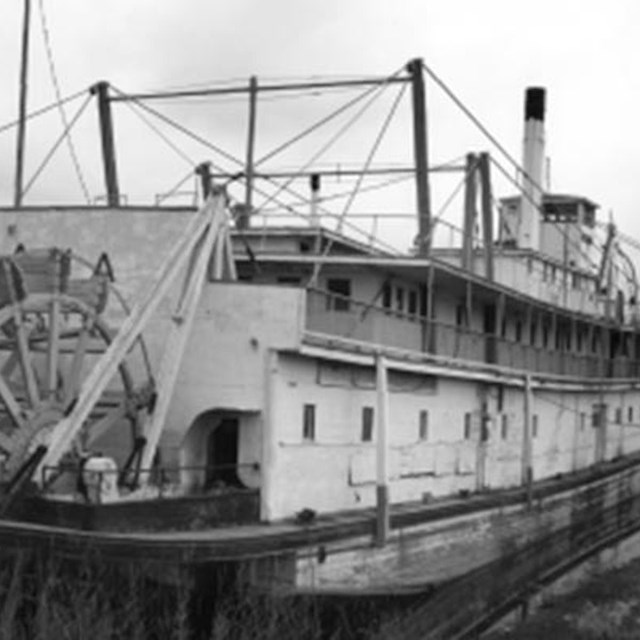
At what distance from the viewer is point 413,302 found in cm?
2203

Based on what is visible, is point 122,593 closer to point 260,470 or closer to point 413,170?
point 260,470

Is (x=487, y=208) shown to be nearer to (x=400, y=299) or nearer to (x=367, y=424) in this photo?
(x=400, y=299)

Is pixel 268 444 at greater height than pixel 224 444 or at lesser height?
greater

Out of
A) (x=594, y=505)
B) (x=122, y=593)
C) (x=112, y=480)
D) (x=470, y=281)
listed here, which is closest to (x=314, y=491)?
(x=112, y=480)

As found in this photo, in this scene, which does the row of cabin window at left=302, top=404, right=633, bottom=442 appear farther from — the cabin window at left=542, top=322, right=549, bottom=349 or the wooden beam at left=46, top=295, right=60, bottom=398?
the wooden beam at left=46, top=295, right=60, bottom=398

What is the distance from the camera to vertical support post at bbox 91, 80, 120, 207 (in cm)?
2256

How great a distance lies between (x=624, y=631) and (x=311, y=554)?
539cm

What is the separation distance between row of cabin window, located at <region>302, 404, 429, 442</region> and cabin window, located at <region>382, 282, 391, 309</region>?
2.16m

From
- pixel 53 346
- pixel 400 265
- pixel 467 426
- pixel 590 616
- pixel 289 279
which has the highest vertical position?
pixel 400 265

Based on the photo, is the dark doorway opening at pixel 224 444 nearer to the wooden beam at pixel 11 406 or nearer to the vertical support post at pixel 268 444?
the vertical support post at pixel 268 444

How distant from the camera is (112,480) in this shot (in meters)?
14.6

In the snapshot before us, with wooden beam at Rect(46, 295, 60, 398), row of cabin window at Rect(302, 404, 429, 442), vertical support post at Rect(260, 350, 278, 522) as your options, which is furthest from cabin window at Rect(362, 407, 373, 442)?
wooden beam at Rect(46, 295, 60, 398)

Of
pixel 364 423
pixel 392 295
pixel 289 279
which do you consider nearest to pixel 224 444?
pixel 364 423

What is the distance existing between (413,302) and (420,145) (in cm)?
301
